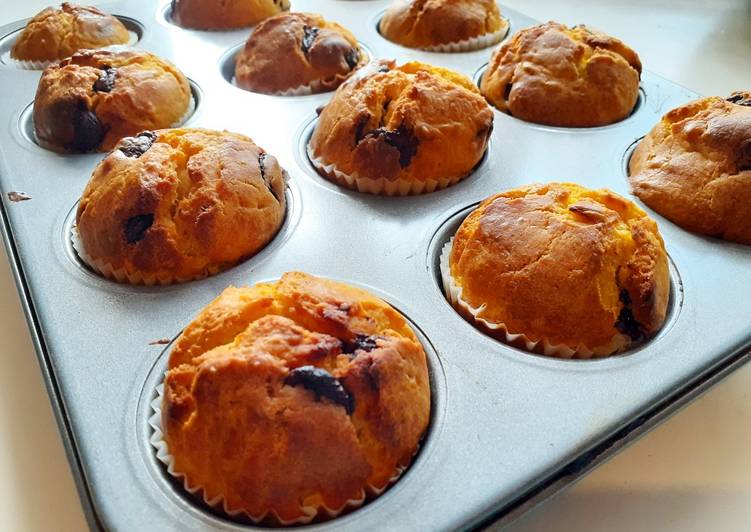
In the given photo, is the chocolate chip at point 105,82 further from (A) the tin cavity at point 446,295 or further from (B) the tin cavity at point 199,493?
(A) the tin cavity at point 446,295

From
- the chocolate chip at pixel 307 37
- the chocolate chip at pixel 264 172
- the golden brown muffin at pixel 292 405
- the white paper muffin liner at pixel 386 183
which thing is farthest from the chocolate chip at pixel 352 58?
the golden brown muffin at pixel 292 405

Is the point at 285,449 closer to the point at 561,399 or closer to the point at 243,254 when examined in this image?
the point at 561,399

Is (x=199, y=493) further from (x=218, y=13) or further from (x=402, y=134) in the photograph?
(x=218, y=13)

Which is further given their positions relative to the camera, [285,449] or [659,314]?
[659,314]

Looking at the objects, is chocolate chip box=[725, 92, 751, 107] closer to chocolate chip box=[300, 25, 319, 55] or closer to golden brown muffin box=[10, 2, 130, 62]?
chocolate chip box=[300, 25, 319, 55]

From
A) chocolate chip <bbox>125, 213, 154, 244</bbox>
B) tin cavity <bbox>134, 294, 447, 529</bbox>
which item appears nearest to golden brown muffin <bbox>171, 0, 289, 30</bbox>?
chocolate chip <bbox>125, 213, 154, 244</bbox>

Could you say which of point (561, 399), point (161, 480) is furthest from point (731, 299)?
point (161, 480)
